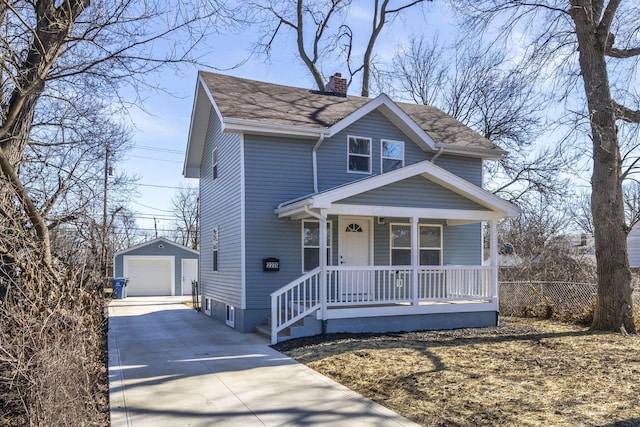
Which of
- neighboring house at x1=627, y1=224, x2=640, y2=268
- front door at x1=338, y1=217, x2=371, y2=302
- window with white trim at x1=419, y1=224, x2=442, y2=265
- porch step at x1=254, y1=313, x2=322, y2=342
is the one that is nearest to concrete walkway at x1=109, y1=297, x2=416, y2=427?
porch step at x1=254, y1=313, x2=322, y2=342

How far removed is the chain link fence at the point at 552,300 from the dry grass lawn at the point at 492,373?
1.81m

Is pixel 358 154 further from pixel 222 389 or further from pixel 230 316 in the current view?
pixel 222 389

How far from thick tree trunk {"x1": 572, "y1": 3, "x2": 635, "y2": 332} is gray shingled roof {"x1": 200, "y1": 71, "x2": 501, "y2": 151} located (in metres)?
3.46

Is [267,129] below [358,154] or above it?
above

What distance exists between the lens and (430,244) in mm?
13641

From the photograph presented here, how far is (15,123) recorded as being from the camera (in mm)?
6977

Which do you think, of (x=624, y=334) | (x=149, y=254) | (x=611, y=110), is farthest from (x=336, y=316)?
(x=149, y=254)

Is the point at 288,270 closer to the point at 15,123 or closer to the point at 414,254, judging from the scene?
the point at 414,254

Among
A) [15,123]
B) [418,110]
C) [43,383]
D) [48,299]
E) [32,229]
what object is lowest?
[43,383]

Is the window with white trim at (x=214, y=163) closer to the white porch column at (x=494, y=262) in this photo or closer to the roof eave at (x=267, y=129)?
the roof eave at (x=267, y=129)

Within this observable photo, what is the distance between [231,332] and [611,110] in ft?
31.4

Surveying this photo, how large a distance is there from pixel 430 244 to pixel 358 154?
316 cm

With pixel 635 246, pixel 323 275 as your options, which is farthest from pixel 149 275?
pixel 635 246

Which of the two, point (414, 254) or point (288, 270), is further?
point (288, 270)
